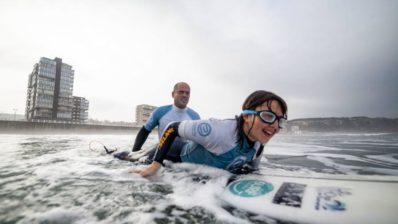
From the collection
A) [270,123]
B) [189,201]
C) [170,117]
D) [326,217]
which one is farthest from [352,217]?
[170,117]

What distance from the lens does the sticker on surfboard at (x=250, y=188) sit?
1933 mm

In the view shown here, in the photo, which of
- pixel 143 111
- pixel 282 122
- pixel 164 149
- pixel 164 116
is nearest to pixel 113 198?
pixel 164 149

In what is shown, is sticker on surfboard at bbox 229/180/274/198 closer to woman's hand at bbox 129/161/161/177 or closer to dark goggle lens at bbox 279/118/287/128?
dark goggle lens at bbox 279/118/287/128

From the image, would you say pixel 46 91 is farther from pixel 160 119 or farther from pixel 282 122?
pixel 282 122

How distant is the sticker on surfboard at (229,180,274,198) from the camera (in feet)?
6.34

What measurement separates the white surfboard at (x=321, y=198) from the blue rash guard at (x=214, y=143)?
0.50 meters

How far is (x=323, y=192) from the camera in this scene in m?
1.82

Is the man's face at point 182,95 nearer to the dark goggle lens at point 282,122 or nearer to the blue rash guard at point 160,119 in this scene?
the blue rash guard at point 160,119

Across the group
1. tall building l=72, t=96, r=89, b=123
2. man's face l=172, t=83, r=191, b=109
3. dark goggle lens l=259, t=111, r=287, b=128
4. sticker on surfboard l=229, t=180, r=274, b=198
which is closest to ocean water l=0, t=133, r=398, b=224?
→ sticker on surfboard l=229, t=180, r=274, b=198

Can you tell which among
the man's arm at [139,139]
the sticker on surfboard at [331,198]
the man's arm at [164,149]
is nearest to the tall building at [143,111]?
the man's arm at [139,139]

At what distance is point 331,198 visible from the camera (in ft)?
5.52

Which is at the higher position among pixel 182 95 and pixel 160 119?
pixel 182 95

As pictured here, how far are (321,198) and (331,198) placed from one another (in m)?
0.08

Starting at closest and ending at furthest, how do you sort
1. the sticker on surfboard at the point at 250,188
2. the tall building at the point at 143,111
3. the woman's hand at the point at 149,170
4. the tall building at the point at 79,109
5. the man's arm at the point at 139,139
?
the sticker on surfboard at the point at 250,188
the woman's hand at the point at 149,170
the man's arm at the point at 139,139
the tall building at the point at 79,109
the tall building at the point at 143,111
